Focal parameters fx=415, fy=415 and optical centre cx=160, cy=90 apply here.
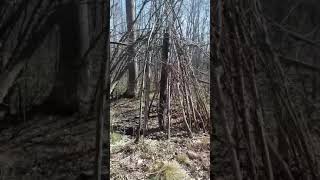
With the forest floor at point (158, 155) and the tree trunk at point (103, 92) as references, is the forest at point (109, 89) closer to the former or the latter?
the tree trunk at point (103, 92)

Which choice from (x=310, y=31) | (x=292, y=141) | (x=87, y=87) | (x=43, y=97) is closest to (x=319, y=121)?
(x=292, y=141)

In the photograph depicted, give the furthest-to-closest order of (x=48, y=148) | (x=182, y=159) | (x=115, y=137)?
1. (x=115, y=137)
2. (x=182, y=159)
3. (x=48, y=148)

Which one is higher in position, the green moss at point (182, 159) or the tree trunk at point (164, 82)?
the tree trunk at point (164, 82)

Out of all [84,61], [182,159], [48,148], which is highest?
[84,61]

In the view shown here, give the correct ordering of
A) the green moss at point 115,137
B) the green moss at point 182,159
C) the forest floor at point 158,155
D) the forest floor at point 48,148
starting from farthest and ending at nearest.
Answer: the green moss at point 115,137 → the green moss at point 182,159 → the forest floor at point 158,155 → the forest floor at point 48,148

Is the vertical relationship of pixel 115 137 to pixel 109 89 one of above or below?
below

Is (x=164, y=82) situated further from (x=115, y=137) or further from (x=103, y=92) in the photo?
(x=103, y=92)

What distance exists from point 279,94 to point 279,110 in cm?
7

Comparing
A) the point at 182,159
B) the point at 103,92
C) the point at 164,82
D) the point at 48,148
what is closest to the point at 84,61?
the point at 103,92

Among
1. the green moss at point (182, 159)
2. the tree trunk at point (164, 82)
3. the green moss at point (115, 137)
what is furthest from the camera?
the green moss at point (115, 137)

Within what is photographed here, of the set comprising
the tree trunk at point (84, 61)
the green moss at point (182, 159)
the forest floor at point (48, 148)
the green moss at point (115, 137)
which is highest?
the tree trunk at point (84, 61)

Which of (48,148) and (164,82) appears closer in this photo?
(48,148)

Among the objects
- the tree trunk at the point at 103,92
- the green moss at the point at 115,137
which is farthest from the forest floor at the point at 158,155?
the tree trunk at the point at 103,92

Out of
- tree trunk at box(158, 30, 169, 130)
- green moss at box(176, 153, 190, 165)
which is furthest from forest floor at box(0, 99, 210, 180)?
tree trunk at box(158, 30, 169, 130)
